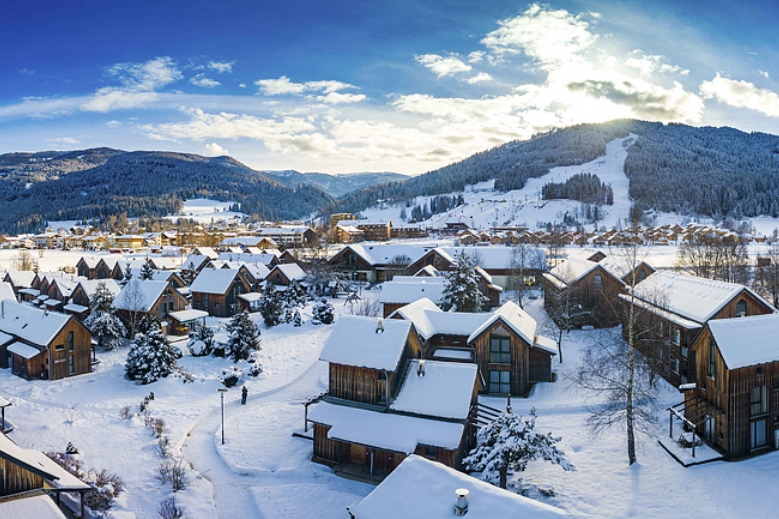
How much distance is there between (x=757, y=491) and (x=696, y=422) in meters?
4.33

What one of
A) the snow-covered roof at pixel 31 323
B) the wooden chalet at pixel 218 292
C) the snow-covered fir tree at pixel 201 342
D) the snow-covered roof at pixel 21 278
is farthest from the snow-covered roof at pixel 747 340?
the snow-covered roof at pixel 21 278

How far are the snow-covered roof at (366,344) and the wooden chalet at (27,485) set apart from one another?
1082cm

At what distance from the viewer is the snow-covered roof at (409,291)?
4009 centimetres

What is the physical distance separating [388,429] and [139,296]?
104 feet

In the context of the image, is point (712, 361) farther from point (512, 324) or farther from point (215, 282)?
point (215, 282)

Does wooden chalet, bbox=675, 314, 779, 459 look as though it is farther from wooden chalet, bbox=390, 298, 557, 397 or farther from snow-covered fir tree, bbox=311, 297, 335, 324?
snow-covered fir tree, bbox=311, 297, 335, 324

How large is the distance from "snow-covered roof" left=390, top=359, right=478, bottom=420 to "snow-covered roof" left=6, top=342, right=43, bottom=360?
2549 cm

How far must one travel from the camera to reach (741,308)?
26609 mm

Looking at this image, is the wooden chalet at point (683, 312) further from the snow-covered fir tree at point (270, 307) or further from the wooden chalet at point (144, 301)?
the wooden chalet at point (144, 301)

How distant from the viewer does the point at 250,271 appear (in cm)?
5938

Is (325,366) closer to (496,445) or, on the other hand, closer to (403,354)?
(403,354)

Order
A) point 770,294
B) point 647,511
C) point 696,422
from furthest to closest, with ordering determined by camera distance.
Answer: point 770,294 < point 696,422 < point 647,511

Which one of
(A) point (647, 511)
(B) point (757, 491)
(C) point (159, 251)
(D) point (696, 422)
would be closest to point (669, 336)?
(D) point (696, 422)

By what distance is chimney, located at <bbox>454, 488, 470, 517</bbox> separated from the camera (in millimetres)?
11125
